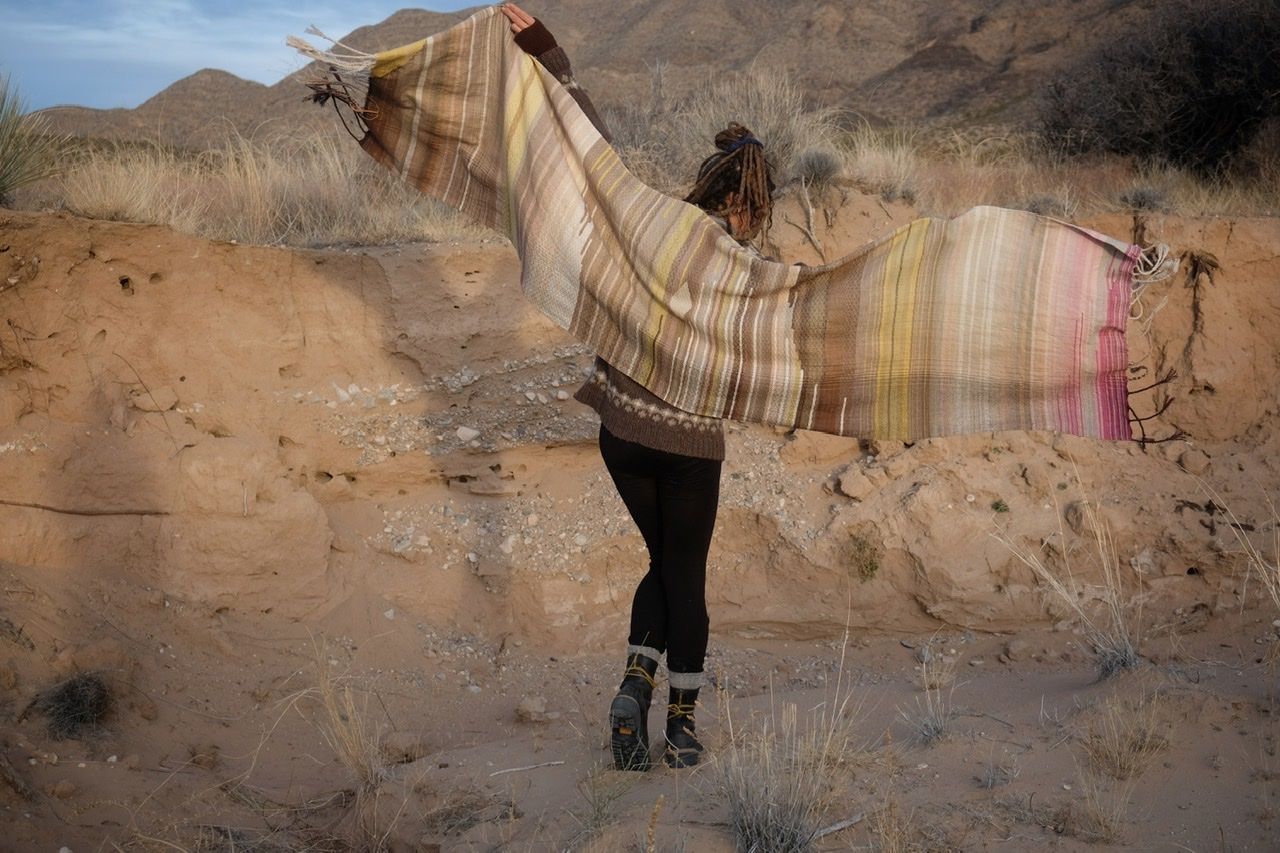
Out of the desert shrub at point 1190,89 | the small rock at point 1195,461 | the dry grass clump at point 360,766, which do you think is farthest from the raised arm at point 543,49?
the desert shrub at point 1190,89

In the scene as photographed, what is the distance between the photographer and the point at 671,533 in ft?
11.5

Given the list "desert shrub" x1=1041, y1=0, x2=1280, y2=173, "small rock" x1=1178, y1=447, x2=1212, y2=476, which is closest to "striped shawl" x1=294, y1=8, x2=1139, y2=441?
"small rock" x1=1178, y1=447, x2=1212, y2=476

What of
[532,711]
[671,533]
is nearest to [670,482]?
[671,533]

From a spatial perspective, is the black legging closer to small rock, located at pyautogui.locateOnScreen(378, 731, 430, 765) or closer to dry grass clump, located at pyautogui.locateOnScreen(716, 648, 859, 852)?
dry grass clump, located at pyautogui.locateOnScreen(716, 648, 859, 852)

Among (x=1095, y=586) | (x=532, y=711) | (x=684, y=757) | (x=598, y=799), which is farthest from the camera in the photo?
(x=1095, y=586)

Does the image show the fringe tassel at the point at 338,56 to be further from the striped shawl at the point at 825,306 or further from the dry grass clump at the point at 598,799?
the dry grass clump at the point at 598,799

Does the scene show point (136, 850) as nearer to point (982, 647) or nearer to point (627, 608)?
point (627, 608)

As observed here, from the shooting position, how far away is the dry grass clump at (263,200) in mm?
6062

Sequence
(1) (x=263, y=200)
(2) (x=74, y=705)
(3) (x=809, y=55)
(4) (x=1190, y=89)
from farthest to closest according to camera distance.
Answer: (3) (x=809, y=55) < (4) (x=1190, y=89) < (1) (x=263, y=200) < (2) (x=74, y=705)

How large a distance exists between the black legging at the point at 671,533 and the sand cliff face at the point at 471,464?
2423 mm

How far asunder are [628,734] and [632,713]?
0.27 ft

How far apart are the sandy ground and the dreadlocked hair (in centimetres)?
183

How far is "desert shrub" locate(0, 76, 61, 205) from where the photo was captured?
6117 millimetres

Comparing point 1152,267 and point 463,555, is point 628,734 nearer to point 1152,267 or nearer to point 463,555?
point 1152,267
